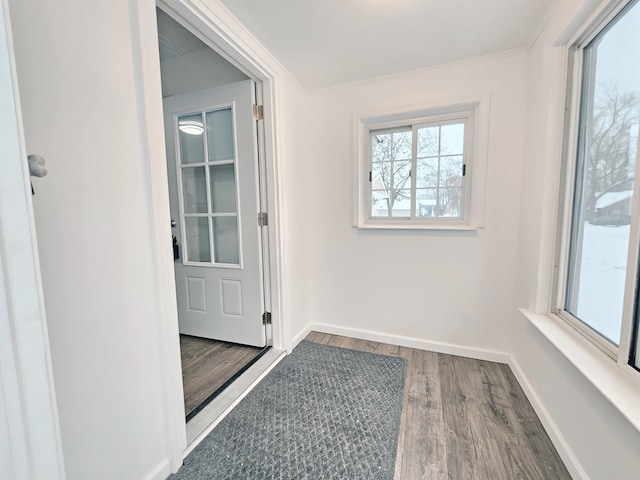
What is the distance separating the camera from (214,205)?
224 cm

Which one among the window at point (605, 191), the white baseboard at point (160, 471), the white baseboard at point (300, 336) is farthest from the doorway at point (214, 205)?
the window at point (605, 191)

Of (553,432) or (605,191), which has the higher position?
(605,191)

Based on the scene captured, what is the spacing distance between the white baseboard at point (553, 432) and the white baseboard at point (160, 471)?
1769mm

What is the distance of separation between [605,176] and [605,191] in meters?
0.07

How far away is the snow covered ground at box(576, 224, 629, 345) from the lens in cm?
109

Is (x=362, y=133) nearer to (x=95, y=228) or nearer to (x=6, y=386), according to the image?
(x=95, y=228)

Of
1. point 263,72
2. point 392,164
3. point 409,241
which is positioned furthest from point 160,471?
point 392,164

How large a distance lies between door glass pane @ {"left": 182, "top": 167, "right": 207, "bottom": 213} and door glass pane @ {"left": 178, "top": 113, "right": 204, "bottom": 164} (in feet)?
0.29

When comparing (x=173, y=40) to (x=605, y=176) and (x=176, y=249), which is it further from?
(x=605, y=176)

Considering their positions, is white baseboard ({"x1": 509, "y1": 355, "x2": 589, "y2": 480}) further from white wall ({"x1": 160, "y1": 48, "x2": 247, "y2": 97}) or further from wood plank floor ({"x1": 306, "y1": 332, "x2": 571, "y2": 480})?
white wall ({"x1": 160, "y1": 48, "x2": 247, "y2": 97})

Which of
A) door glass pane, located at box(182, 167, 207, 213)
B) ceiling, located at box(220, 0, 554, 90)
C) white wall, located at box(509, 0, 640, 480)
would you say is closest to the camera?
white wall, located at box(509, 0, 640, 480)

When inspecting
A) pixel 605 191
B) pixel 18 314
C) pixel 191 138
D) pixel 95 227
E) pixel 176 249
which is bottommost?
pixel 176 249

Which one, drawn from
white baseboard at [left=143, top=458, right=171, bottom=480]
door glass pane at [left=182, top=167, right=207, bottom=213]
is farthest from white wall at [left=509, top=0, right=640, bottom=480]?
door glass pane at [left=182, top=167, right=207, bottom=213]

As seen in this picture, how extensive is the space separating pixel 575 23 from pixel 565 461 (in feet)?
6.75
